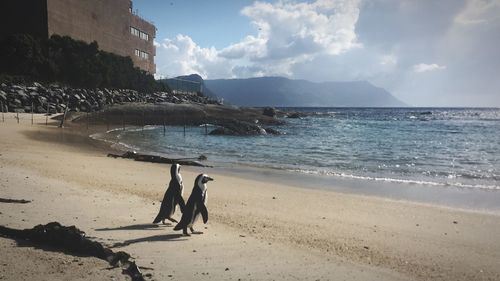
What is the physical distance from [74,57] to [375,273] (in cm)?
5160

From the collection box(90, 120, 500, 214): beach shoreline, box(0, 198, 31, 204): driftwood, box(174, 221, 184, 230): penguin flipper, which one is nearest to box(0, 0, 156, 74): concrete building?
box(90, 120, 500, 214): beach shoreline

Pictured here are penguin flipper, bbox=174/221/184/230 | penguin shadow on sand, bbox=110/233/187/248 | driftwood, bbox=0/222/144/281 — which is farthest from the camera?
penguin flipper, bbox=174/221/184/230

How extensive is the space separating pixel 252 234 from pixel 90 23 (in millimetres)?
57619

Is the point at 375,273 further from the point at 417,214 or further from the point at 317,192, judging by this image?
the point at 317,192

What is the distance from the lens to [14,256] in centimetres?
540

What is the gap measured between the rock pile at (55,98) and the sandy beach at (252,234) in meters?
30.4

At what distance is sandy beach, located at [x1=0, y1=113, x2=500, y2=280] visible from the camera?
5555 millimetres

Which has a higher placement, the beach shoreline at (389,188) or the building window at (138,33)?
the building window at (138,33)

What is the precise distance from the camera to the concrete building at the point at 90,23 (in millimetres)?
50281

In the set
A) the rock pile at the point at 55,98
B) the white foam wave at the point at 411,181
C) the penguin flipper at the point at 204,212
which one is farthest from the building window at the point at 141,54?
the penguin flipper at the point at 204,212

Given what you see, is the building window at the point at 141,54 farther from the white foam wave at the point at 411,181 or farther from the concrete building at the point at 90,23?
the white foam wave at the point at 411,181

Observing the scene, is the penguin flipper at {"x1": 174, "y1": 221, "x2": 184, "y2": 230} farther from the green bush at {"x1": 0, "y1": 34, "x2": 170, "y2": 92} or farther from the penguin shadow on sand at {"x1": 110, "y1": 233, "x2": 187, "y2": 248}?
the green bush at {"x1": 0, "y1": 34, "x2": 170, "y2": 92}

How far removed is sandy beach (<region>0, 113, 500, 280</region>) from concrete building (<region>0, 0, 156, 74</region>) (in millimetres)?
43793

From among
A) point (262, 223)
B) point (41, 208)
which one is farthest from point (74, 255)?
point (262, 223)
